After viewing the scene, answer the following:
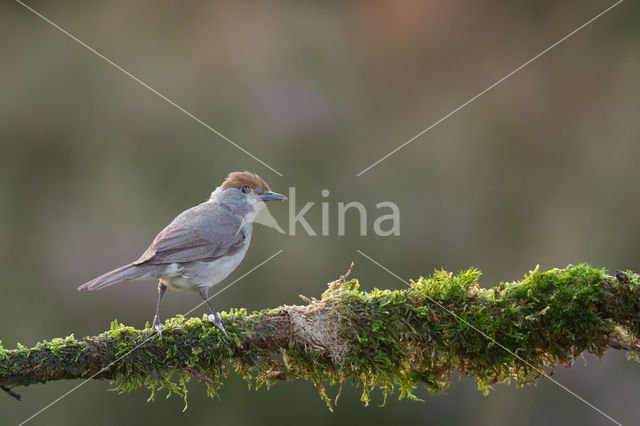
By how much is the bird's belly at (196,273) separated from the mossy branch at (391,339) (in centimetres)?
79

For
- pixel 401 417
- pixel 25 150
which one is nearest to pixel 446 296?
pixel 401 417

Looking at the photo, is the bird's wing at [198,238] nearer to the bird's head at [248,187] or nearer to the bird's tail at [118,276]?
the bird's tail at [118,276]

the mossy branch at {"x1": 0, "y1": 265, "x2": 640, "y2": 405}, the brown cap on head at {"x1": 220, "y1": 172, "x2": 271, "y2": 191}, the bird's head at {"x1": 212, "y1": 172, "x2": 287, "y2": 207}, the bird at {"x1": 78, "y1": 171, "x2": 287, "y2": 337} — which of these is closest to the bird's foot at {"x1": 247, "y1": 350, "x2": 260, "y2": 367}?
the mossy branch at {"x1": 0, "y1": 265, "x2": 640, "y2": 405}

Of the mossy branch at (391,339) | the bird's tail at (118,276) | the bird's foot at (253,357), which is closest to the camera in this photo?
the mossy branch at (391,339)

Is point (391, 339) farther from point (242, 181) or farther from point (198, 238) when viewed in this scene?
point (242, 181)

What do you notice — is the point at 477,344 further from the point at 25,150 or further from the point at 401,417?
the point at 25,150

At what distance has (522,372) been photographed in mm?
3656

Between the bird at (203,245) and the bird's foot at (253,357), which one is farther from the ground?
the bird at (203,245)

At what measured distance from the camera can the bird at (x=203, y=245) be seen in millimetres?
4262

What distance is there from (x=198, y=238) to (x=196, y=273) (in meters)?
0.28

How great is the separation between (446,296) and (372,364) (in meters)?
0.58

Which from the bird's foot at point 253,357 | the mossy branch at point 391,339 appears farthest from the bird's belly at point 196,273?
the bird's foot at point 253,357

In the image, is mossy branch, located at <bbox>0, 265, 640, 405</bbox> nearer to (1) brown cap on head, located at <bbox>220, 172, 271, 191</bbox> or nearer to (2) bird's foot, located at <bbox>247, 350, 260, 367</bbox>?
(2) bird's foot, located at <bbox>247, 350, 260, 367</bbox>

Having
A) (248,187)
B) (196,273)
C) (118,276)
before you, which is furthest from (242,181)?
(118,276)
